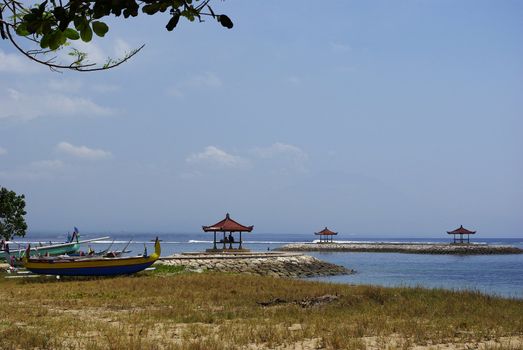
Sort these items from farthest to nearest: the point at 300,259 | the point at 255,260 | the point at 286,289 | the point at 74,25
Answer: the point at 300,259, the point at 255,260, the point at 286,289, the point at 74,25

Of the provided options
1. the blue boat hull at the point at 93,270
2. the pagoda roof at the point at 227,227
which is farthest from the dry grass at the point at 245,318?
the pagoda roof at the point at 227,227

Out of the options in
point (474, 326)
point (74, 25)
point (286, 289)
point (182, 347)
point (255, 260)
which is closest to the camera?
point (74, 25)

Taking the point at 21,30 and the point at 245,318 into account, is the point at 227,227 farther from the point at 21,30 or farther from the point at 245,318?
the point at 21,30

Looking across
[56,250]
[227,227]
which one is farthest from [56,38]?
[56,250]

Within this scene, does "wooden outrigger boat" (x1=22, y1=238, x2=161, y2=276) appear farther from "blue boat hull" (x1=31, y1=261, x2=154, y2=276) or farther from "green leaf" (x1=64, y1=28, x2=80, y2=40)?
"green leaf" (x1=64, y1=28, x2=80, y2=40)

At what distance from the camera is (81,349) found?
964 centimetres

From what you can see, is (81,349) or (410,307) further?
(410,307)

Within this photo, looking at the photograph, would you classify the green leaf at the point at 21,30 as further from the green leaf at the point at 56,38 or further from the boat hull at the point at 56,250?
the boat hull at the point at 56,250

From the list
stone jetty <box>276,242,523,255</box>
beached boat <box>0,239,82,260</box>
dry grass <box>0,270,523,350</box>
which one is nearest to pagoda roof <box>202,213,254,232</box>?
beached boat <box>0,239,82,260</box>

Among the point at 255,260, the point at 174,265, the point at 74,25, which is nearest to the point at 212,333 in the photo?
the point at 74,25

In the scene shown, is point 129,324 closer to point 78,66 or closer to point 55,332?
point 55,332

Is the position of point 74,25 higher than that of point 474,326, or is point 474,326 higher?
point 74,25

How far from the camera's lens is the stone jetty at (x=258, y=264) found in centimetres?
3416

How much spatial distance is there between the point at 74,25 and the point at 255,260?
116 feet
